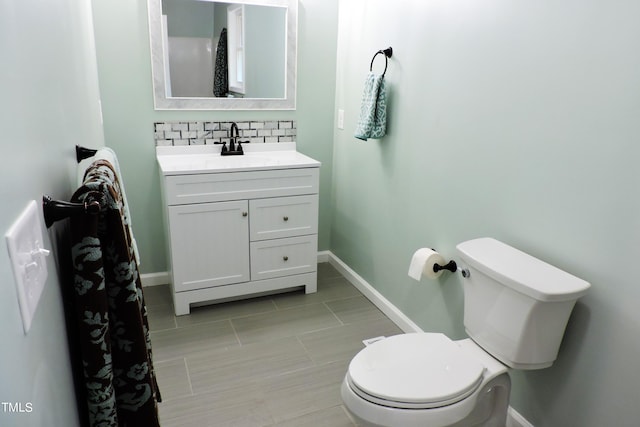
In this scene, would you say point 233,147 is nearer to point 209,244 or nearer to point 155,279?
point 209,244

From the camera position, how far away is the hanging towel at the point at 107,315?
682 millimetres

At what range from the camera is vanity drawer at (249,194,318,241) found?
265 centimetres

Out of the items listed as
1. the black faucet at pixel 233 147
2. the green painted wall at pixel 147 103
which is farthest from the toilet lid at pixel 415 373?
the green painted wall at pixel 147 103

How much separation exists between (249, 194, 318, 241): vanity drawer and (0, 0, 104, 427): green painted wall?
67.7 inches

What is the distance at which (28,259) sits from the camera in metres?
0.52

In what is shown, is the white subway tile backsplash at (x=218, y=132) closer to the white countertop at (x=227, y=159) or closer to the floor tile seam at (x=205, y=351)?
the white countertop at (x=227, y=159)

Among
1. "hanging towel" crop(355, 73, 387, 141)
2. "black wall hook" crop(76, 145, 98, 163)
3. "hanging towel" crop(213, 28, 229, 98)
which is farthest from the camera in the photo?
"hanging towel" crop(213, 28, 229, 98)

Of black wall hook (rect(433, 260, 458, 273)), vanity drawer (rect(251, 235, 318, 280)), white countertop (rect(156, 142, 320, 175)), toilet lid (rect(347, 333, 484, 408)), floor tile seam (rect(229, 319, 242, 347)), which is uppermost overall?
white countertop (rect(156, 142, 320, 175))

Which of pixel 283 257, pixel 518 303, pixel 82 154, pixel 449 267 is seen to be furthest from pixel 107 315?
pixel 283 257

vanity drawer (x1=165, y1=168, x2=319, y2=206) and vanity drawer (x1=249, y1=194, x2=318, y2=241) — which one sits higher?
vanity drawer (x1=165, y1=168, x2=319, y2=206)

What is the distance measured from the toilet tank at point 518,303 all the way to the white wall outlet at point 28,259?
1318 mm

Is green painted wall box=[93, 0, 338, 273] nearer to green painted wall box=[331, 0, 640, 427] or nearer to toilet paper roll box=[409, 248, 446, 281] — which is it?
green painted wall box=[331, 0, 640, 427]

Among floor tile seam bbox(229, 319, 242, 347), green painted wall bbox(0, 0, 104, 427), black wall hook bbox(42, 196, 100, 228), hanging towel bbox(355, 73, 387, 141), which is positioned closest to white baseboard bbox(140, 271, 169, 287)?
floor tile seam bbox(229, 319, 242, 347)

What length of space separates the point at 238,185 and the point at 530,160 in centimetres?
154
